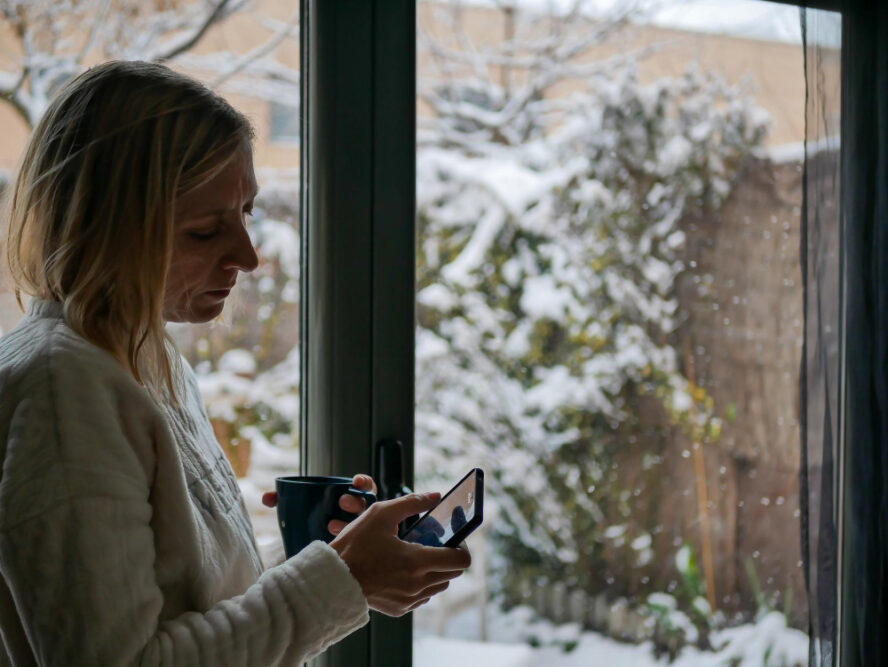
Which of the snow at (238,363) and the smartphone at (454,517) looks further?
the snow at (238,363)

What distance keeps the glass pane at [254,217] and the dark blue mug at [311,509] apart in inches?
12.8

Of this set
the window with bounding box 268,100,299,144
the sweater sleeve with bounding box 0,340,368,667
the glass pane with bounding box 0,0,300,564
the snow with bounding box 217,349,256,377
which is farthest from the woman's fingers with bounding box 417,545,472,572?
the window with bounding box 268,100,299,144

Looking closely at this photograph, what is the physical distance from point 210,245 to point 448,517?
14.1 inches

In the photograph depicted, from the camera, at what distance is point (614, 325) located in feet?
5.11

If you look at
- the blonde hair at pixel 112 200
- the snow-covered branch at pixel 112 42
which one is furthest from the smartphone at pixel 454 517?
the snow-covered branch at pixel 112 42

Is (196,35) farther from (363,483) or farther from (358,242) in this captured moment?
(363,483)

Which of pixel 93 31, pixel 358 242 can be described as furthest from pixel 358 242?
pixel 93 31

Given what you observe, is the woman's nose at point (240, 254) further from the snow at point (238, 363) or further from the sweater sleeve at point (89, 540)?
the snow at point (238, 363)

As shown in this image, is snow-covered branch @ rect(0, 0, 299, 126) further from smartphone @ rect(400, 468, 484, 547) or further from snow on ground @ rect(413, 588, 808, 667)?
snow on ground @ rect(413, 588, 808, 667)

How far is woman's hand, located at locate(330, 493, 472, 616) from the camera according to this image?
0.79 meters

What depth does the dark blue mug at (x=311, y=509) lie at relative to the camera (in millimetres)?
973

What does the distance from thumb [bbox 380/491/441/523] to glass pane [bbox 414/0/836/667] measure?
57 centimetres

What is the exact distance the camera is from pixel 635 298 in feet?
5.15

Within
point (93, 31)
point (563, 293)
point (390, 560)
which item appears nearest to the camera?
point (390, 560)
